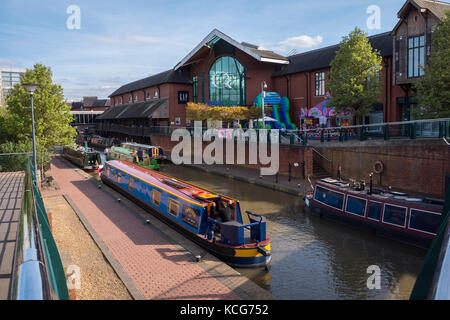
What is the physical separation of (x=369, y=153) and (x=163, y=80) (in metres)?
29.8

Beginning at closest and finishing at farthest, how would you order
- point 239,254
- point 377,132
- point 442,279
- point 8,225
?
point 442,279 → point 8,225 → point 239,254 → point 377,132

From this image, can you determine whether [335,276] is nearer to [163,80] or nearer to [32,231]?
[32,231]

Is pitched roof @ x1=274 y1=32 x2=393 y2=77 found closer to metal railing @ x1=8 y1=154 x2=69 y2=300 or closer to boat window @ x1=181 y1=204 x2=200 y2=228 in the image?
boat window @ x1=181 y1=204 x2=200 y2=228

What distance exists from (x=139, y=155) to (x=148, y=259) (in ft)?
64.5

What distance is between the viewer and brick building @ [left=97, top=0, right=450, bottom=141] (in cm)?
1997

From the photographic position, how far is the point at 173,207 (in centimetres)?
1260

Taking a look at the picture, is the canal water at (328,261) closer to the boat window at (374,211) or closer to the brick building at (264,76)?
the boat window at (374,211)

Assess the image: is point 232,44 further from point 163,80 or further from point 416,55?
point 416,55

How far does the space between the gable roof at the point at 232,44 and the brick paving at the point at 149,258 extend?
803 inches

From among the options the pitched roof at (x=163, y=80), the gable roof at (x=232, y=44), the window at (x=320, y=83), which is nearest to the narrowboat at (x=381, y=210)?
the window at (x=320, y=83)

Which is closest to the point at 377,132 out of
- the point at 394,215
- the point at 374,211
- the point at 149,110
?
the point at 374,211

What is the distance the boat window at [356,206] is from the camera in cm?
1286

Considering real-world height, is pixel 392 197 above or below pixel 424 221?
above

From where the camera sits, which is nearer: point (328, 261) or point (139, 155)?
point (328, 261)
